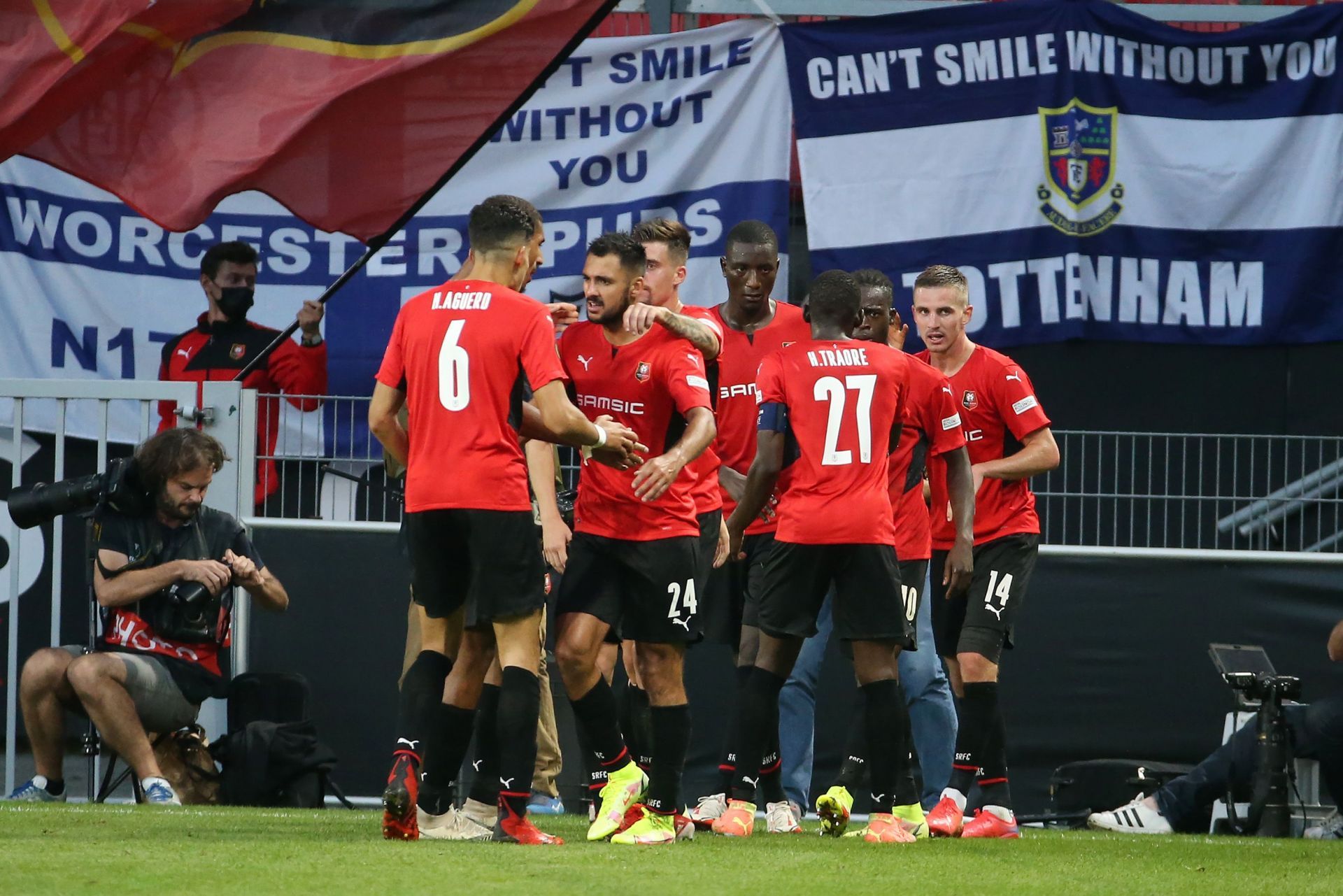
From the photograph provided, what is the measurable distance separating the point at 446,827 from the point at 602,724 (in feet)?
1.95

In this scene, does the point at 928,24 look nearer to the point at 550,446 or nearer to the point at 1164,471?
the point at 1164,471

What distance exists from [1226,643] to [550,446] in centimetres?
389

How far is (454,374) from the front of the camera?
209 inches

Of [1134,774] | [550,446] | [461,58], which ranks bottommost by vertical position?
[1134,774]

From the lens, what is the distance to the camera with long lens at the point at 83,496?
7.33 meters

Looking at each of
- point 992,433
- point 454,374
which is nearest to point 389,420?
point 454,374

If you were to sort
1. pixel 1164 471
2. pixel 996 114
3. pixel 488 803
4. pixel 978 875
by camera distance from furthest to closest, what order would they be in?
pixel 996 114 < pixel 1164 471 < pixel 488 803 < pixel 978 875

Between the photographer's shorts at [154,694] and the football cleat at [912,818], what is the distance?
122 inches

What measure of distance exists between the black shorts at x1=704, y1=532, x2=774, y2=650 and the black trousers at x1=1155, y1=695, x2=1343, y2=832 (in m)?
2.02

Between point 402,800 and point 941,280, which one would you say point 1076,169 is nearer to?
point 941,280

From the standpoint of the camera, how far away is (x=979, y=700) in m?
6.57

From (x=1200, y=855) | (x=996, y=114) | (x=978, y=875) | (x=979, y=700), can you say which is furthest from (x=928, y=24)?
(x=978, y=875)

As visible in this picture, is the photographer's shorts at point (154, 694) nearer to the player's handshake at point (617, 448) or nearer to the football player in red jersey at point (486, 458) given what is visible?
the football player in red jersey at point (486, 458)

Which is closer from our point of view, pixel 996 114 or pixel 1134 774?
pixel 1134 774
